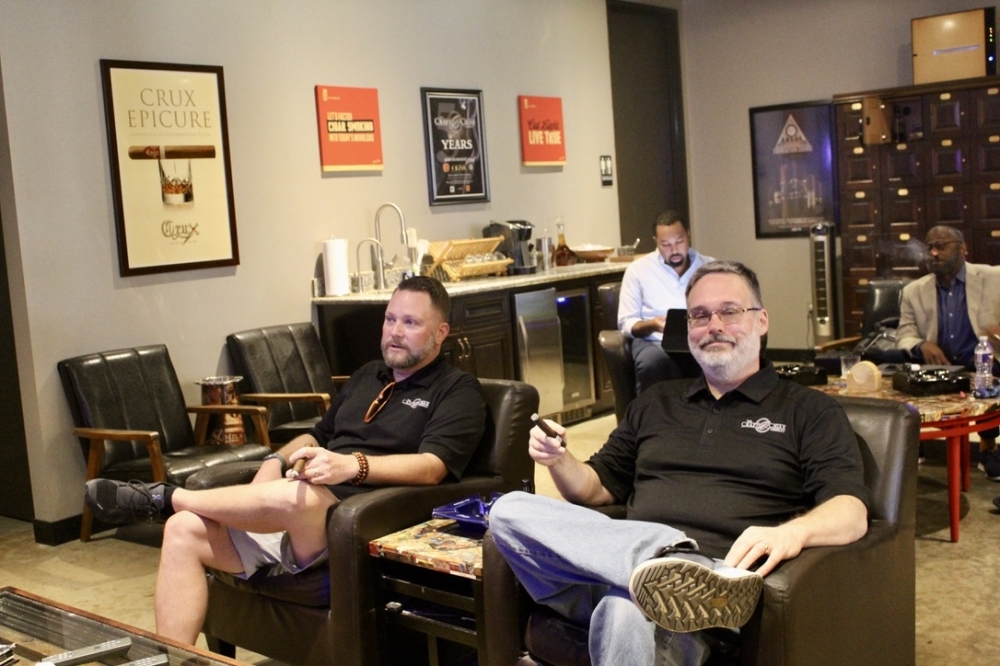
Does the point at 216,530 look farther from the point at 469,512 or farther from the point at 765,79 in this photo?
the point at 765,79

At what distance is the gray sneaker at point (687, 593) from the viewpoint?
2.04 meters

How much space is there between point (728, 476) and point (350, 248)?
4.22 metres

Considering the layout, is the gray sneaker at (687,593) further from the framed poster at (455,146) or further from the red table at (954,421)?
the framed poster at (455,146)

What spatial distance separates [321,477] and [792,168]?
6888 millimetres

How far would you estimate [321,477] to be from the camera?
2.87 metres

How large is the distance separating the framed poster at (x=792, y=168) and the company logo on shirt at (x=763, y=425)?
6.49m

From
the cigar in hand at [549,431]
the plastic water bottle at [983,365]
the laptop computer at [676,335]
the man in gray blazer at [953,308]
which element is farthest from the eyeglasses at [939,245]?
the cigar in hand at [549,431]

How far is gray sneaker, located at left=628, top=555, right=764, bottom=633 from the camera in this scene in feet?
6.70

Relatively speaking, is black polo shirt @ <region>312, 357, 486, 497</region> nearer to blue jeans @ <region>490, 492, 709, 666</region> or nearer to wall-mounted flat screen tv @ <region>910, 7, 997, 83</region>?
blue jeans @ <region>490, 492, 709, 666</region>

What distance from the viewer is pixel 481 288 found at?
6.31 m

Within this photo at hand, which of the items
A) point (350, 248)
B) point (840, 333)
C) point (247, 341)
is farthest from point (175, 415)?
point (840, 333)

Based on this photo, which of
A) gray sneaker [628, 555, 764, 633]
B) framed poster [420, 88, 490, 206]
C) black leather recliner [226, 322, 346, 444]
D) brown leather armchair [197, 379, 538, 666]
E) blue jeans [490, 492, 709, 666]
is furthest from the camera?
framed poster [420, 88, 490, 206]

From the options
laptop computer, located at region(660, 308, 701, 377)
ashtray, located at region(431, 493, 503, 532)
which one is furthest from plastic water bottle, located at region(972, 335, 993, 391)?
ashtray, located at region(431, 493, 503, 532)

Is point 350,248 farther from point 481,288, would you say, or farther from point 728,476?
point 728,476
